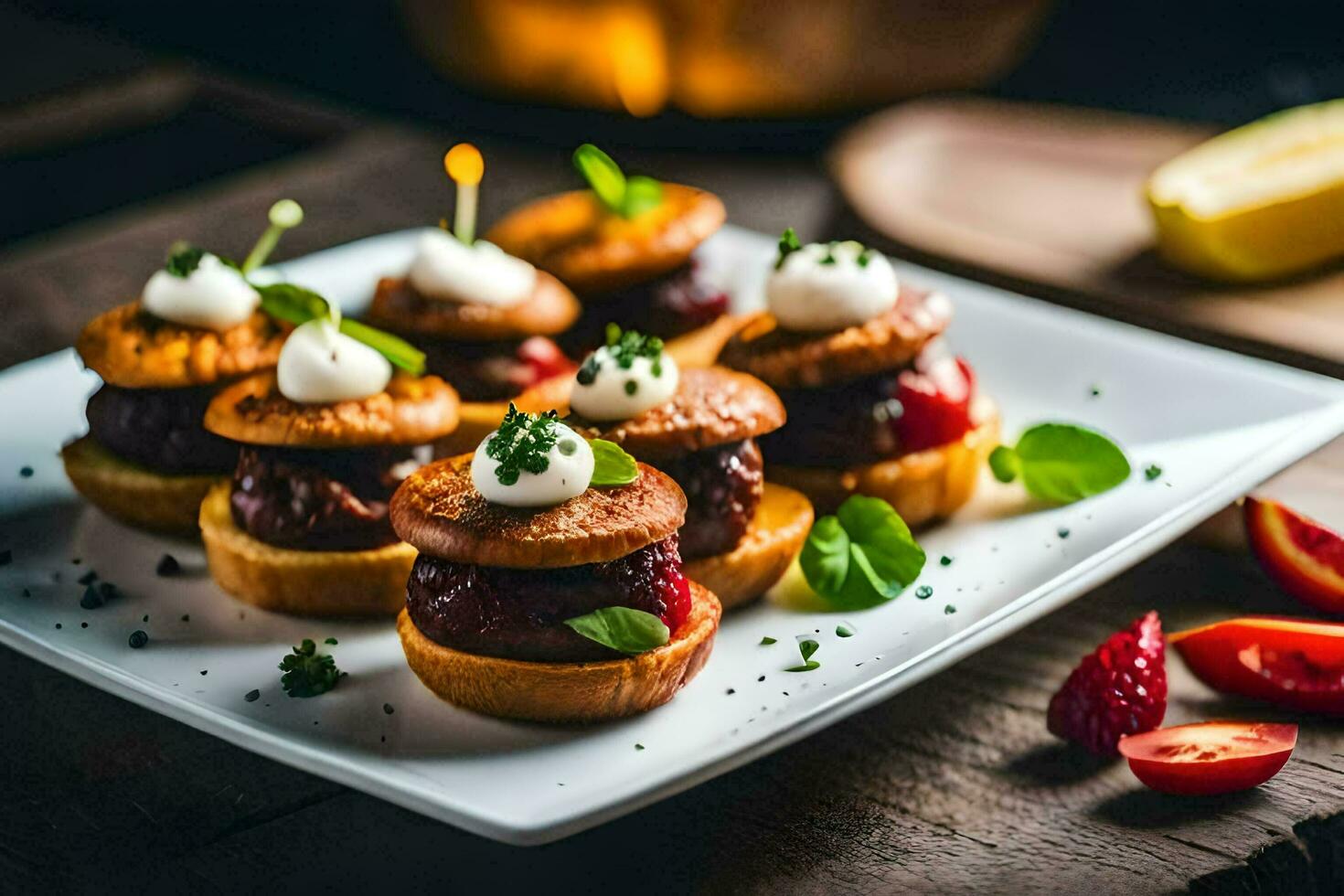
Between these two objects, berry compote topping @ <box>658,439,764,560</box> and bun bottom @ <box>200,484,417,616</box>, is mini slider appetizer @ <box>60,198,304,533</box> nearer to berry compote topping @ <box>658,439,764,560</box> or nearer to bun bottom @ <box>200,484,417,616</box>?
bun bottom @ <box>200,484,417,616</box>

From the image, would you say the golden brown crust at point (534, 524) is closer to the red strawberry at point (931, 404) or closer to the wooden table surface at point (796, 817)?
the wooden table surface at point (796, 817)

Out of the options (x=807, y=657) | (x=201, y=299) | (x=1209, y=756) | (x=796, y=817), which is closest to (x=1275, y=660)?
(x=1209, y=756)

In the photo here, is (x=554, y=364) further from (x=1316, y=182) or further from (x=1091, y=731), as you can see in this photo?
(x=1316, y=182)

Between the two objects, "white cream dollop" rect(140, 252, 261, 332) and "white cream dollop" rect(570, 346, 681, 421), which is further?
"white cream dollop" rect(140, 252, 261, 332)

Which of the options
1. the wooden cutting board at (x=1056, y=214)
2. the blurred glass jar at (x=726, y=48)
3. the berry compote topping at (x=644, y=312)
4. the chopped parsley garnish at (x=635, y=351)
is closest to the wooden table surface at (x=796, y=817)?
the chopped parsley garnish at (x=635, y=351)

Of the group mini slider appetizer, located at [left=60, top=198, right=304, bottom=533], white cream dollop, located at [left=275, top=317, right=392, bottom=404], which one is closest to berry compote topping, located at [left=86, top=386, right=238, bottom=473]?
mini slider appetizer, located at [left=60, top=198, right=304, bottom=533]

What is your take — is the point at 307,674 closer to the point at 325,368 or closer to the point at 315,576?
the point at 315,576

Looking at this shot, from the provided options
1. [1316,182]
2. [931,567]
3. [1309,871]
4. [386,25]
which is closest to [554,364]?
[931,567]
